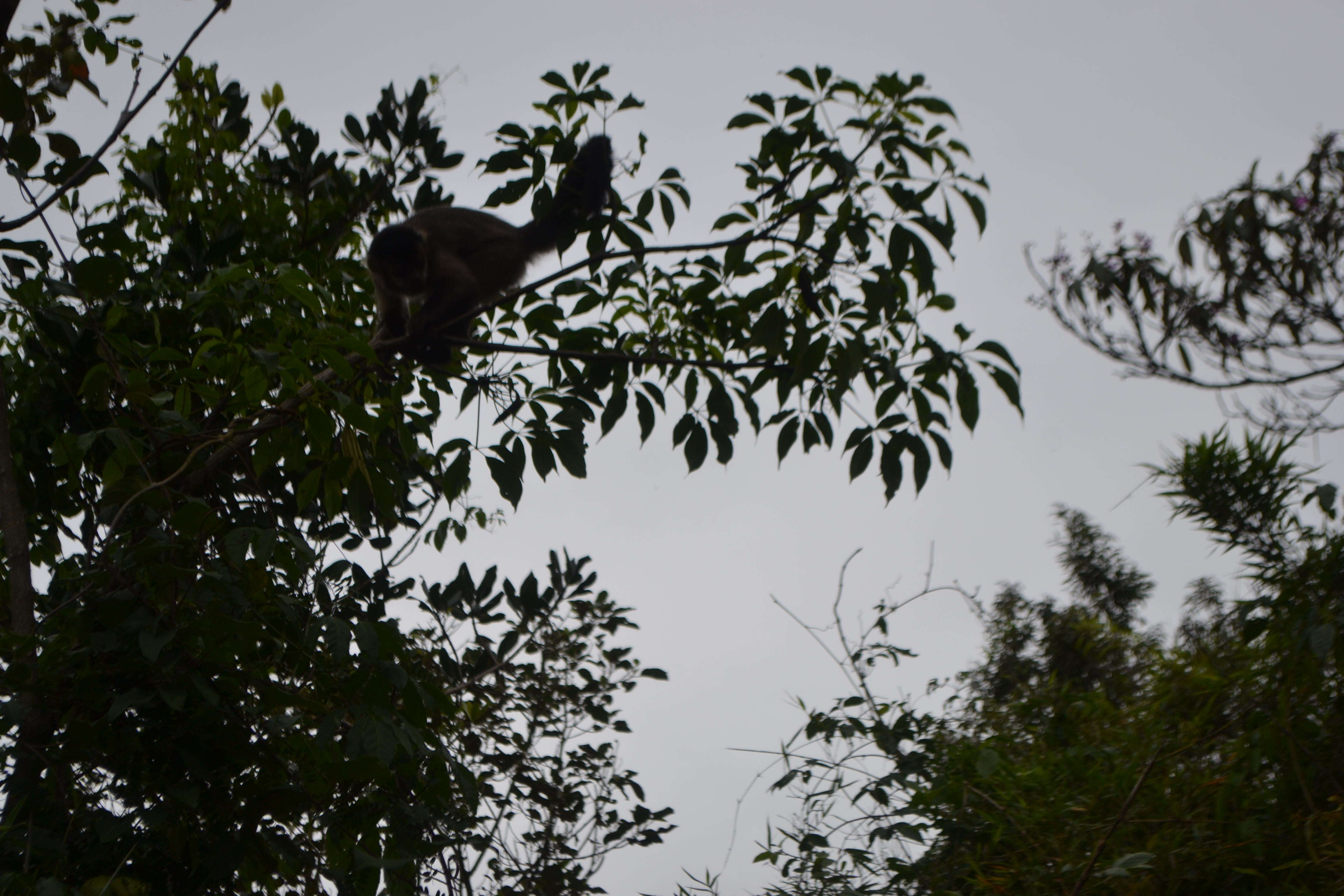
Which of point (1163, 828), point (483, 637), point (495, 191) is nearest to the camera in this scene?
point (1163, 828)

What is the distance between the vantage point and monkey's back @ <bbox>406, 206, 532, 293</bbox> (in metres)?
4.11

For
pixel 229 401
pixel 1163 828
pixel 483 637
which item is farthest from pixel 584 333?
pixel 1163 828

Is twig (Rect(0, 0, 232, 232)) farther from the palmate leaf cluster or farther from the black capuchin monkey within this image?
the palmate leaf cluster

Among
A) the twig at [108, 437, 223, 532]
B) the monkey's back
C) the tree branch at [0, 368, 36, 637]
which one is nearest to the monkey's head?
the monkey's back

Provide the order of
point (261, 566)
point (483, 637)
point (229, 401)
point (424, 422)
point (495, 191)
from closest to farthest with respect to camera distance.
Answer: point (261, 566) < point (495, 191) < point (229, 401) < point (424, 422) < point (483, 637)

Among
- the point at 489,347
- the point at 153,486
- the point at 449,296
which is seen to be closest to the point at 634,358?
the point at 489,347

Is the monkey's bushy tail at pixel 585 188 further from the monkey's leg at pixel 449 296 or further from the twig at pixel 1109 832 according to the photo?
the twig at pixel 1109 832

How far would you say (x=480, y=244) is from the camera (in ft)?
13.6

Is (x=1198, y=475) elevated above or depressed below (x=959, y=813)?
above

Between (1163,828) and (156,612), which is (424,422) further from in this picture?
(1163,828)

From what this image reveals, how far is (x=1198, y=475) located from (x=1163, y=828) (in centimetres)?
77

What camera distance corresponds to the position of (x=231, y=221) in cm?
318

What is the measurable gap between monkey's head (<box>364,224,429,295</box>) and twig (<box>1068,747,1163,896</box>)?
9.91ft

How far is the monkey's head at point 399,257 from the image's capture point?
3.65m
